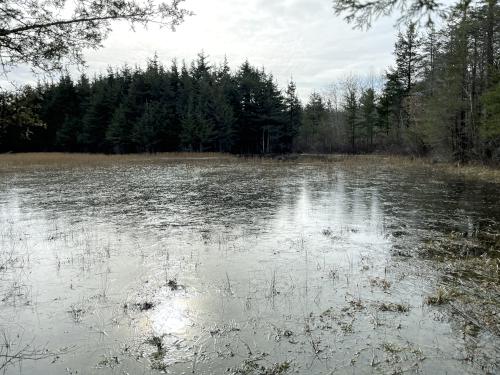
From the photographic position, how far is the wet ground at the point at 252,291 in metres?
4.57

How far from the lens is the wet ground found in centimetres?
457

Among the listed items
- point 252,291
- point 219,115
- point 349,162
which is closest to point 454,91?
point 349,162

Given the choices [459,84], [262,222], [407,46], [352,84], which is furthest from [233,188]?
[352,84]

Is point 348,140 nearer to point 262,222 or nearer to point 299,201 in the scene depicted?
point 299,201

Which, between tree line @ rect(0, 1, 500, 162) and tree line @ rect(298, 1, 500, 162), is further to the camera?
tree line @ rect(0, 1, 500, 162)

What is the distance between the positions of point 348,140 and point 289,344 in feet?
190

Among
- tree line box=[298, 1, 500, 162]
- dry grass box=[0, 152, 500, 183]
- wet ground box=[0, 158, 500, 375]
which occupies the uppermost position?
tree line box=[298, 1, 500, 162]

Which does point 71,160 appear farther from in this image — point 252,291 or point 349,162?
point 252,291

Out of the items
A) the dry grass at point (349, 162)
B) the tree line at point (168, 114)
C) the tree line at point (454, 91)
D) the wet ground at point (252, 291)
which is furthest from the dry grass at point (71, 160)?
the wet ground at point (252, 291)

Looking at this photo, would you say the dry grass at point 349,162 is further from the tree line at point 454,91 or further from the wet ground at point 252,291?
the wet ground at point 252,291

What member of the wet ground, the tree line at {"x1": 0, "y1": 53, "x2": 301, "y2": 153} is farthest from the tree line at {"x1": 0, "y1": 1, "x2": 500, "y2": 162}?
the wet ground

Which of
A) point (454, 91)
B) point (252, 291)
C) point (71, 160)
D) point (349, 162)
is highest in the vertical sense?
point (454, 91)

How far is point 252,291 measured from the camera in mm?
6559

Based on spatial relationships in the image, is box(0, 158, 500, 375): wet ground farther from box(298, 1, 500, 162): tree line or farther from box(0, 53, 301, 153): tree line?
box(0, 53, 301, 153): tree line
